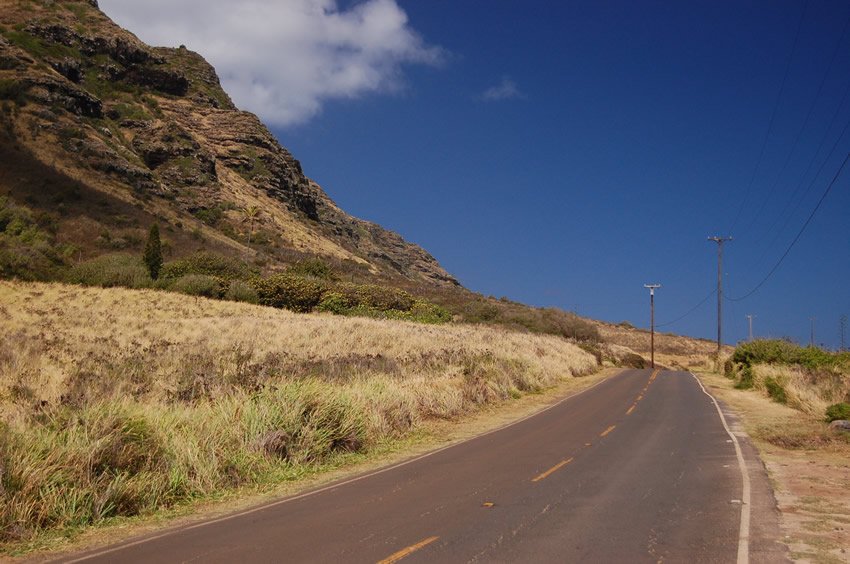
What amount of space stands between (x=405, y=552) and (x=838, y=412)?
15154 mm

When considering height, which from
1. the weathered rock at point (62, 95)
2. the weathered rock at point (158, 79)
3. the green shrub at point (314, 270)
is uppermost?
the weathered rock at point (158, 79)

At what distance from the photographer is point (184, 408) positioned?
38.9 feet

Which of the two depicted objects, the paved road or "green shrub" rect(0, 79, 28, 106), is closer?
the paved road

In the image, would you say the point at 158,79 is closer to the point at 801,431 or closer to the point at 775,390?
the point at 775,390

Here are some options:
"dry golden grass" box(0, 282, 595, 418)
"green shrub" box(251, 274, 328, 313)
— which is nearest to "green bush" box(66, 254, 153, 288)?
"dry golden grass" box(0, 282, 595, 418)

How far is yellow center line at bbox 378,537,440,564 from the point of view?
6336mm

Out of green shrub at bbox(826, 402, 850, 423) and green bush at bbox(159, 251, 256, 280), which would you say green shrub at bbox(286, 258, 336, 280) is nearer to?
green bush at bbox(159, 251, 256, 280)

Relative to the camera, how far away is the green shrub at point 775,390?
23.6 metres

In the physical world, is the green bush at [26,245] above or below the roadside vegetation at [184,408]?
above

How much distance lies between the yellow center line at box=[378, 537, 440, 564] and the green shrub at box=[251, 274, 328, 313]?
4257 centimetres

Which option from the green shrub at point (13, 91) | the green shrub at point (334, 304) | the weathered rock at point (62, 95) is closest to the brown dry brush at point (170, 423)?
the green shrub at point (334, 304)

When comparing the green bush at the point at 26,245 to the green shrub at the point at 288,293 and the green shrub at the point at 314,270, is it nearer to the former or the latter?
the green shrub at the point at 288,293

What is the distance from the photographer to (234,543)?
23.3 ft

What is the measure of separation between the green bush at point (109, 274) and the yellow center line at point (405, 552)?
44348 millimetres
